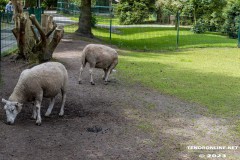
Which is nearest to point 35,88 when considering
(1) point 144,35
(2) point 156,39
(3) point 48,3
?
(2) point 156,39

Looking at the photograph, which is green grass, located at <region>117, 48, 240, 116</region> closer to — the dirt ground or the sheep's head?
the dirt ground

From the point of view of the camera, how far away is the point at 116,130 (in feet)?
25.9

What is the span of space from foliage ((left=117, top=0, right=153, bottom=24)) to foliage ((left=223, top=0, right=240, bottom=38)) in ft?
29.3

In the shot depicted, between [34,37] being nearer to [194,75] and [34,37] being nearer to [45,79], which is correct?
[194,75]

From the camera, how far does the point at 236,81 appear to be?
13.7m

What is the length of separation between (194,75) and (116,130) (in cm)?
715

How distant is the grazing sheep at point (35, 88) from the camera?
7729mm

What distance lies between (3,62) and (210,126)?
8.60 meters

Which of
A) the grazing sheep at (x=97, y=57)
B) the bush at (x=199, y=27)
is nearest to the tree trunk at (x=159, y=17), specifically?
the bush at (x=199, y=27)

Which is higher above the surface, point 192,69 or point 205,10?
point 205,10

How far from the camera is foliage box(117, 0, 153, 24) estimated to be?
38.7 meters

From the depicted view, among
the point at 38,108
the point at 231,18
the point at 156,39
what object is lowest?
the point at 38,108

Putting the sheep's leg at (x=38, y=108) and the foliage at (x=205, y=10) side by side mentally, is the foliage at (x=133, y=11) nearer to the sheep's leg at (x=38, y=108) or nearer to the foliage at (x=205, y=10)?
the foliage at (x=205, y=10)

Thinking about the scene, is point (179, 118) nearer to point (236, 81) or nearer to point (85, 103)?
point (85, 103)
